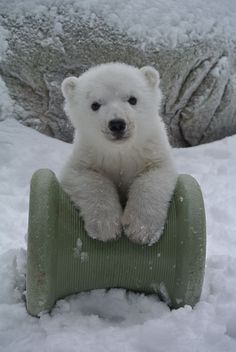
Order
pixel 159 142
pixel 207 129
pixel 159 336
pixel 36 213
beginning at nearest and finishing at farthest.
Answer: pixel 159 336, pixel 36 213, pixel 159 142, pixel 207 129

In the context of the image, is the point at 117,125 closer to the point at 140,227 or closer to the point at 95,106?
the point at 95,106

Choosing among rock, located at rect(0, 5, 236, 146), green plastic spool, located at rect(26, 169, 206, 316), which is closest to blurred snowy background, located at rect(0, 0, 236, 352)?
rock, located at rect(0, 5, 236, 146)

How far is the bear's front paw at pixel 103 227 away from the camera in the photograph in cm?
224

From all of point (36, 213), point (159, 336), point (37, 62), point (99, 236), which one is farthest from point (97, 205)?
point (37, 62)

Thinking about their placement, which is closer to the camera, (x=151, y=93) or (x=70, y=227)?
(x=70, y=227)

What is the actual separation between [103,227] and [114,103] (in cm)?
64

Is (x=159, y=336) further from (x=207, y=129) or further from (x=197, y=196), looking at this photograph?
(x=207, y=129)

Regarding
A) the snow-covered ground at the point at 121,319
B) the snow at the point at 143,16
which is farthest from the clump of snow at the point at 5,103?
the snow-covered ground at the point at 121,319

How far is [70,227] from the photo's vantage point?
229 centimetres

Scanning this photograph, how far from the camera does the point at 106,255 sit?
2.30 m

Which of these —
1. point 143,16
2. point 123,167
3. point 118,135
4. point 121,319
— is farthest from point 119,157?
point 143,16

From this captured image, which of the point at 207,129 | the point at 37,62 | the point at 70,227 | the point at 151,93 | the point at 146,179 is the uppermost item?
the point at 151,93

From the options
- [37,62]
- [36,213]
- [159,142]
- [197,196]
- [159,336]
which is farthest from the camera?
[37,62]

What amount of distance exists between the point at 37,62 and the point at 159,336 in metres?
4.14
